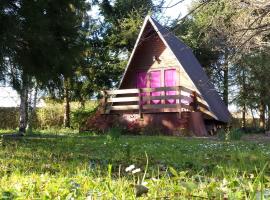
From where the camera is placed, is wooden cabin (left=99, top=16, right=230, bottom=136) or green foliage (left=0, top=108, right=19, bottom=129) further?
green foliage (left=0, top=108, right=19, bottom=129)

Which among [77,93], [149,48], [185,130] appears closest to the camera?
[185,130]

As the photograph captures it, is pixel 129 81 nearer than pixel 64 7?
No

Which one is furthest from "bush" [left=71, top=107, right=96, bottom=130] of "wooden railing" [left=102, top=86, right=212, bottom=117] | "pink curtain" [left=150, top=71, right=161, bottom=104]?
"wooden railing" [left=102, top=86, right=212, bottom=117]

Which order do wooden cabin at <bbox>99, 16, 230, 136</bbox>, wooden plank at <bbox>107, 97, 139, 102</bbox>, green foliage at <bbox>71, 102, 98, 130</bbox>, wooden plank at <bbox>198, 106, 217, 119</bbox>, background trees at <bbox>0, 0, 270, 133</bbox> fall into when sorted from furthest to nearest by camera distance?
1. green foliage at <bbox>71, 102, 98, 130</bbox>
2. wooden plank at <bbox>198, 106, 217, 119</bbox>
3. wooden plank at <bbox>107, 97, 139, 102</bbox>
4. wooden cabin at <bbox>99, 16, 230, 136</bbox>
5. background trees at <bbox>0, 0, 270, 133</bbox>

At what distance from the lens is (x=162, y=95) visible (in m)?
20.4

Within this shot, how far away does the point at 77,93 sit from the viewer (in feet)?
93.3

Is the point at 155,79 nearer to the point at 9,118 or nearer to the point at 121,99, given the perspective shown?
the point at 121,99

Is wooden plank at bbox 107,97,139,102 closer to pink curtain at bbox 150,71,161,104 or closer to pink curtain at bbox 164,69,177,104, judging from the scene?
pink curtain at bbox 150,71,161,104

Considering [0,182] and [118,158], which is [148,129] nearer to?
[118,158]

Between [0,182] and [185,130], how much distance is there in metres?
15.2

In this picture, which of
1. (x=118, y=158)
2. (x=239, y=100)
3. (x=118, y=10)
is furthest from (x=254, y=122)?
(x=118, y=158)

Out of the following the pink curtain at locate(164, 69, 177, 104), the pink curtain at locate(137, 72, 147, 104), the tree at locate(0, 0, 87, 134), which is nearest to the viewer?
the tree at locate(0, 0, 87, 134)

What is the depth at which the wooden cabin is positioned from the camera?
63.3 ft

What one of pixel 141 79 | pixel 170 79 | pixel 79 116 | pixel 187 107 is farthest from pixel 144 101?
pixel 79 116
